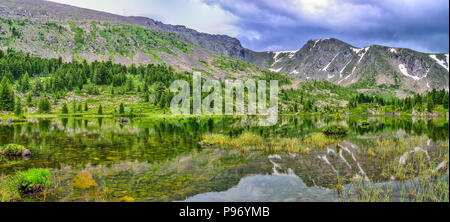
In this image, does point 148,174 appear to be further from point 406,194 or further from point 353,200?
point 406,194

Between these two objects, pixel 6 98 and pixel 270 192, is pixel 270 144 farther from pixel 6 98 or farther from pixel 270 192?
pixel 6 98

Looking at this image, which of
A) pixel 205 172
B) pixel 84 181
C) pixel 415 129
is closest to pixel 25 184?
pixel 84 181

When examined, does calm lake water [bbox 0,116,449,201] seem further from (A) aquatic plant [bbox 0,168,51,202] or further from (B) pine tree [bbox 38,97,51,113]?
(B) pine tree [bbox 38,97,51,113]

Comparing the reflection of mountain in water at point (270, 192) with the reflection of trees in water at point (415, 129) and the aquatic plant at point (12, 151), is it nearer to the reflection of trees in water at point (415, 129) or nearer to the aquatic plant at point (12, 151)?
the aquatic plant at point (12, 151)

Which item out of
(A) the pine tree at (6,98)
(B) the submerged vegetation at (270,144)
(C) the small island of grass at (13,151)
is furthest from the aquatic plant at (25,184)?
(A) the pine tree at (6,98)

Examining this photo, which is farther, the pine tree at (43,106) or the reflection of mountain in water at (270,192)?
the pine tree at (43,106)

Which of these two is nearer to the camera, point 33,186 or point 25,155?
point 33,186

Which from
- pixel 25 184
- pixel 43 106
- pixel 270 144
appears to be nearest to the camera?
pixel 25 184

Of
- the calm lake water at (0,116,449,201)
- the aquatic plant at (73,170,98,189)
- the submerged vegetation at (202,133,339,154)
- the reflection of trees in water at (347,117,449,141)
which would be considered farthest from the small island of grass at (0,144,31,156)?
the reflection of trees in water at (347,117,449,141)
